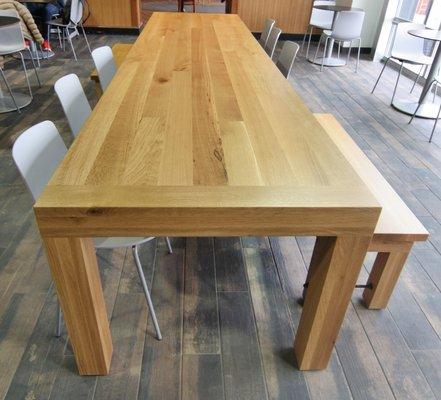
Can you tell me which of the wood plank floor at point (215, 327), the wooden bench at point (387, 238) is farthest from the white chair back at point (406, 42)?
the wooden bench at point (387, 238)

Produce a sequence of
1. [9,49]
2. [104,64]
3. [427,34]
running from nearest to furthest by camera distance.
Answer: [104,64] → [9,49] → [427,34]

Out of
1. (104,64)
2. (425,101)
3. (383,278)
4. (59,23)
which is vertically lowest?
(425,101)

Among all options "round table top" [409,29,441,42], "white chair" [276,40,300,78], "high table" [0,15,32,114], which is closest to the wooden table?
"white chair" [276,40,300,78]

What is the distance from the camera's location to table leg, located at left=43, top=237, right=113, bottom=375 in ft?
3.23

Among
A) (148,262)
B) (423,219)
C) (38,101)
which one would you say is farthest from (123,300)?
(38,101)

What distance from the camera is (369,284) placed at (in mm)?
1604

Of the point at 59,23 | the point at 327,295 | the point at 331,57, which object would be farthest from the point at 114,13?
the point at 327,295

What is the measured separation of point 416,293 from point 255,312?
0.77 metres

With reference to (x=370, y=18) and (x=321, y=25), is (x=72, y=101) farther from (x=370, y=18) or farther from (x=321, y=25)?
(x=370, y=18)

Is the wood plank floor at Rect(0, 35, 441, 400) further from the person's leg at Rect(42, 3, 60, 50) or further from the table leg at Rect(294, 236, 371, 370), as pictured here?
the person's leg at Rect(42, 3, 60, 50)

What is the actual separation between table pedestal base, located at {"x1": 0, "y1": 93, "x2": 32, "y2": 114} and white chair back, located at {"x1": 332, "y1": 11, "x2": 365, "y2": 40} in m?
3.68

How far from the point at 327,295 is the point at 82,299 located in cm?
73

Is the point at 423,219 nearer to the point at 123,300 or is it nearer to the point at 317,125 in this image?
the point at 317,125

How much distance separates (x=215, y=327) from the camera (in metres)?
1.51
